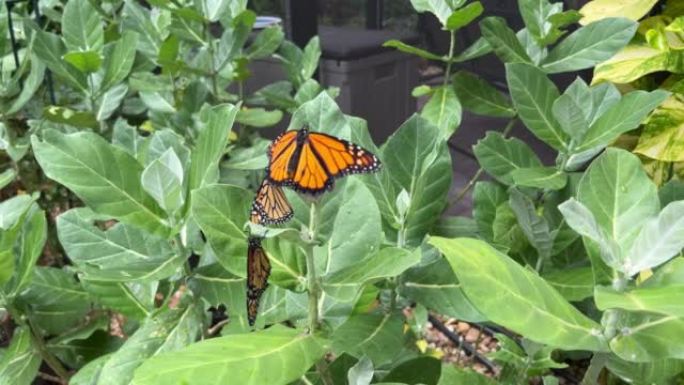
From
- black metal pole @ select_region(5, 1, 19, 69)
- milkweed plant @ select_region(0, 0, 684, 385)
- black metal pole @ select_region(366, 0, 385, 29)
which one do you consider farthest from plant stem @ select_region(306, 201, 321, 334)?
black metal pole @ select_region(366, 0, 385, 29)

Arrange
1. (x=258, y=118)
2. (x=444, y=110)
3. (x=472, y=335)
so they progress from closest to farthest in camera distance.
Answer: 1. (x=444, y=110)
2. (x=258, y=118)
3. (x=472, y=335)

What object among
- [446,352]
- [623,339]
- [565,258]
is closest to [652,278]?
[623,339]

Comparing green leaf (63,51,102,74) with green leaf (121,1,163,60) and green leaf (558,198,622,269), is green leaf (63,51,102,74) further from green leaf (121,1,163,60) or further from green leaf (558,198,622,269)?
green leaf (558,198,622,269)

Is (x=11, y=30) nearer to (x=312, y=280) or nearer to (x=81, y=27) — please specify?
(x=81, y=27)

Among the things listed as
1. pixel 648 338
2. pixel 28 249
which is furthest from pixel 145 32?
pixel 648 338

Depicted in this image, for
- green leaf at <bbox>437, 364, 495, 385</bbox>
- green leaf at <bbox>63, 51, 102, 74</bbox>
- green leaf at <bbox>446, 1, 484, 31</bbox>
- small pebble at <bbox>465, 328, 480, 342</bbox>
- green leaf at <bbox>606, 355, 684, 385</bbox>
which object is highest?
green leaf at <bbox>446, 1, 484, 31</bbox>

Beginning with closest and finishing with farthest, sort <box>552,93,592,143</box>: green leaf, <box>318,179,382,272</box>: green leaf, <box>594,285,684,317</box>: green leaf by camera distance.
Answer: <box>594,285,684,317</box>: green leaf < <box>318,179,382,272</box>: green leaf < <box>552,93,592,143</box>: green leaf

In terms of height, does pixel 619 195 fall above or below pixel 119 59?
below
